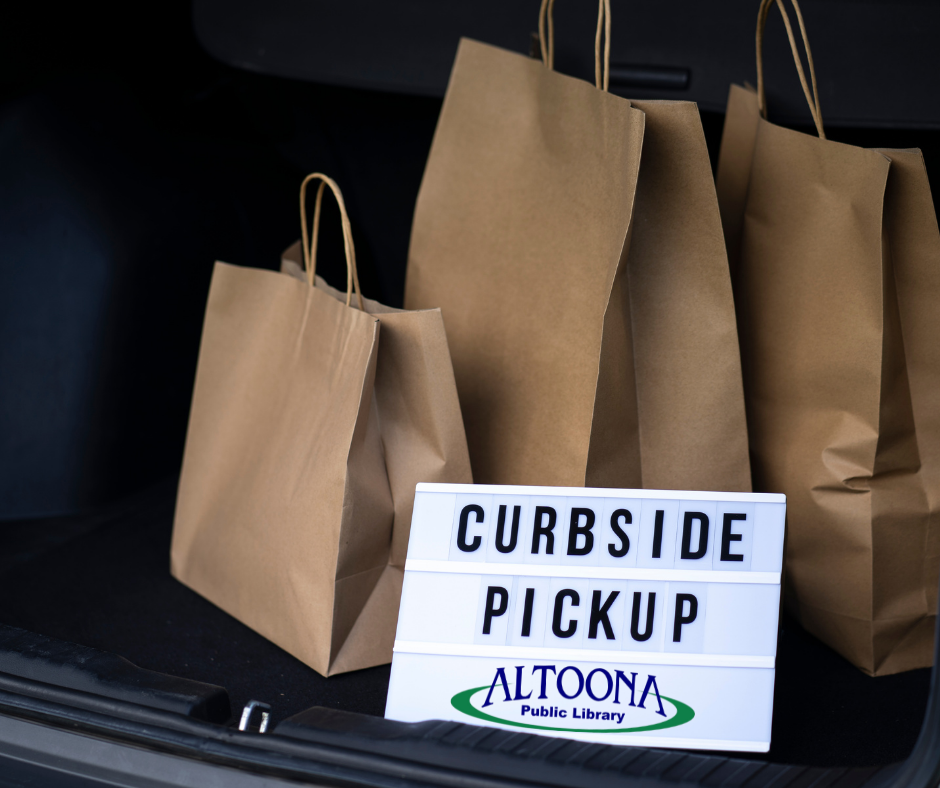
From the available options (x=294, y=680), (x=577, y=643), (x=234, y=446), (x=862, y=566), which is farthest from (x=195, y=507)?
(x=862, y=566)

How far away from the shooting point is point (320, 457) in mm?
772

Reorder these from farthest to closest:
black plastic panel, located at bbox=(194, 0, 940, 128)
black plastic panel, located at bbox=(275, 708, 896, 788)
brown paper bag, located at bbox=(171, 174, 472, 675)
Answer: black plastic panel, located at bbox=(194, 0, 940, 128), brown paper bag, located at bbox=(171, 174, 472, 675), black plastic panel, located at bbox=(275, 708, 896, 788)

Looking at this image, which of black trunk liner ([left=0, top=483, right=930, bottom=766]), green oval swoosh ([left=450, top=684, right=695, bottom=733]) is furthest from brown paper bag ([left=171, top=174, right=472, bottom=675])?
green oval swoosh ([left=450, top=684, right=695, bottom=733])

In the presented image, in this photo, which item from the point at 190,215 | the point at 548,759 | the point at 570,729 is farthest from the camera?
the point at 190,215

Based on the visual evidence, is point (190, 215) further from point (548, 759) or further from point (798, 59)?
point (548, 759)

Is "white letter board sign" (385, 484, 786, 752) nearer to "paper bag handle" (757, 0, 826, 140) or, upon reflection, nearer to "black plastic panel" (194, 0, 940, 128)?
"paper bag handle" (757, 0, 826, 140)

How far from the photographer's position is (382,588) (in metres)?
0.81

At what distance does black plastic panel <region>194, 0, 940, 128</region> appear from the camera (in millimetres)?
941

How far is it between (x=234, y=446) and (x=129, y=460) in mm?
313

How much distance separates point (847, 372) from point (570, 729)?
0.37 metres

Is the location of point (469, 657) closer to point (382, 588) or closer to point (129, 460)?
point (382, 588)

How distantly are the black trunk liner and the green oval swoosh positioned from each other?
112 mm

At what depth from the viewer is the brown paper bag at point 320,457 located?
0.75 metres

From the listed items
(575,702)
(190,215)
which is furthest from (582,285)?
(190,215)
